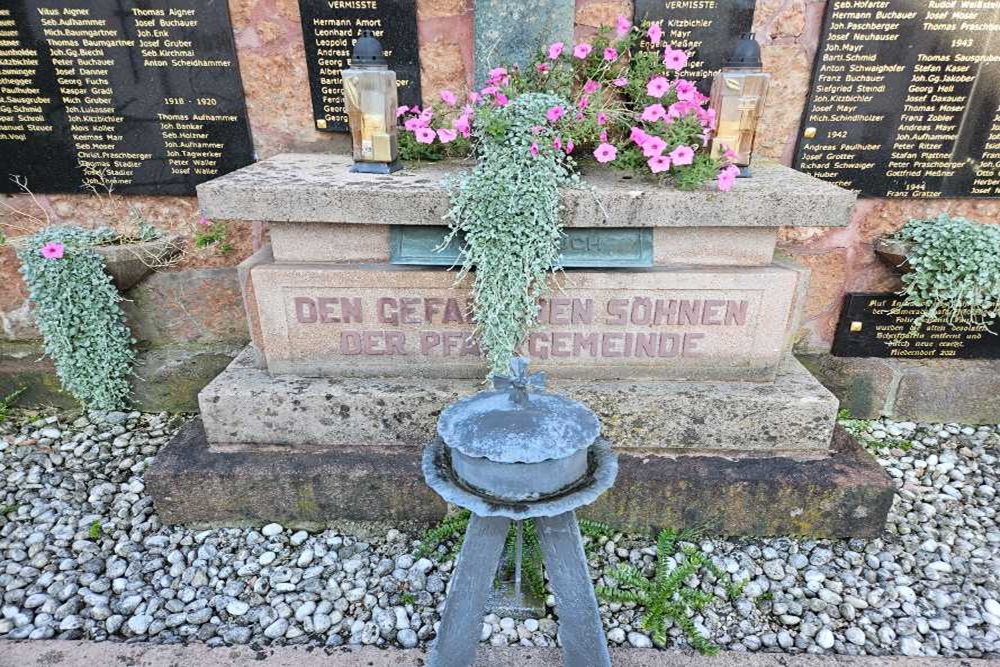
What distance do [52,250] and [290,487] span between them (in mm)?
1595

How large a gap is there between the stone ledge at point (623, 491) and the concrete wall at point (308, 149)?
3.42ft

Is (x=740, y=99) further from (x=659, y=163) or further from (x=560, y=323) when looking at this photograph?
(x=560, y=323)

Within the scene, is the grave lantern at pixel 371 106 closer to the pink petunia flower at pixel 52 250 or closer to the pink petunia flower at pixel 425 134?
the pink petunia flower at pixel 425 134

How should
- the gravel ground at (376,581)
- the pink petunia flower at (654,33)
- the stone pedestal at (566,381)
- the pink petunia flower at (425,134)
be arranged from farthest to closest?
the pink petunia flower at (654,33), the pink petunia flower at (425,134), the stone pedestal at (566,381), the gravel ground at (376,581)

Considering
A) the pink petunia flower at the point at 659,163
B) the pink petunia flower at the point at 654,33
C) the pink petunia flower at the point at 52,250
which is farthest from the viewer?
the pink petunia flower at the point at 52,250

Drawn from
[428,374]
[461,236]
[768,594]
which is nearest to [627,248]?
[461,236]

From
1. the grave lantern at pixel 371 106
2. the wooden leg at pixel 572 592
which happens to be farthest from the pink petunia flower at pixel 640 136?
the wooden leg at pixel 572 592

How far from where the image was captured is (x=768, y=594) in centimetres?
222

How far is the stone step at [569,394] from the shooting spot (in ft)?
7.89

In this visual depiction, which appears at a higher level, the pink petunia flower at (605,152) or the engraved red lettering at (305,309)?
the pink petunia flower at (605,152)

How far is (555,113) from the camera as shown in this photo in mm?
2234

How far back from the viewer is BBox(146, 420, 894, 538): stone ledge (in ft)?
7.80

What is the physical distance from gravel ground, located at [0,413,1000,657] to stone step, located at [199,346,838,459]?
14.6 inches

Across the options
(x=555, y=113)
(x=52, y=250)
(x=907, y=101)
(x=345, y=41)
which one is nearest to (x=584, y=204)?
(x=555, y=113)
